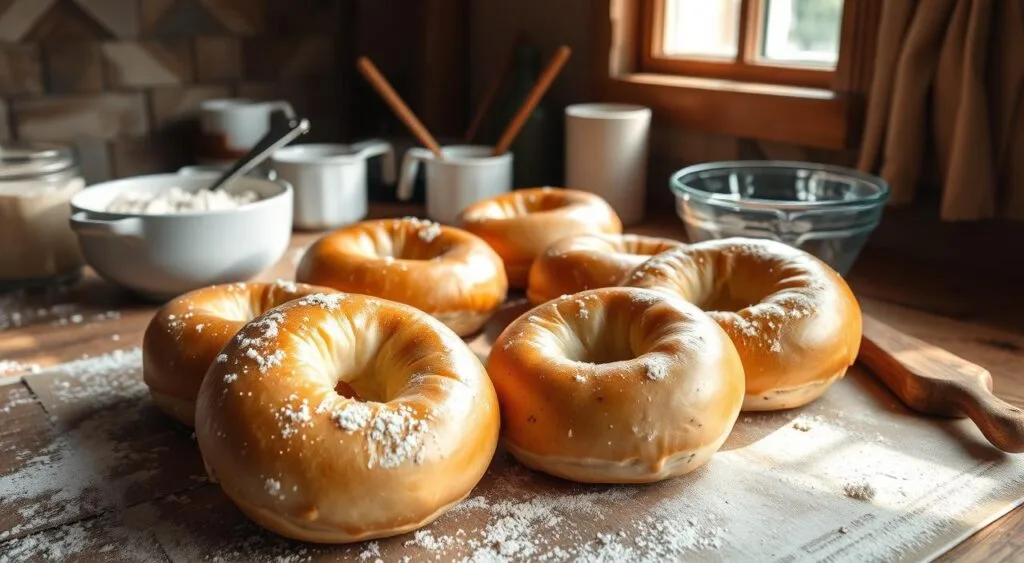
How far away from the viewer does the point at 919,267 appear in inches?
53.8

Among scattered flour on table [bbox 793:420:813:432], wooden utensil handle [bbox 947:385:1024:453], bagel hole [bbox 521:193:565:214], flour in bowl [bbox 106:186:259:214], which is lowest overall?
scattered flour on table [bbox 793:420:813:432]

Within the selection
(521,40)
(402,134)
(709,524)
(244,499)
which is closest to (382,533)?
(244,499)

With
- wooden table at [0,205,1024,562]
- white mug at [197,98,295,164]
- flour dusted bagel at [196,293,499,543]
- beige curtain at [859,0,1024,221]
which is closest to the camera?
flour dusted bagel at [196,293,499,543]

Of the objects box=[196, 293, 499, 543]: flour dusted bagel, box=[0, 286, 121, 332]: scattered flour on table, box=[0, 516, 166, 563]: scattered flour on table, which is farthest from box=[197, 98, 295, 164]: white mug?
box=[0, 516, 166, 563]: scattered flour on table

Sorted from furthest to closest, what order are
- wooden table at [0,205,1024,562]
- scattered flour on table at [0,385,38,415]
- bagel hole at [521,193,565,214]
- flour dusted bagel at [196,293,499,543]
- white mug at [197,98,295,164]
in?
white mug at [197,98,295,164], bagel hole at [521,193,565,214], wooden table at [0,205,1024,562], scattered flour on table at [0,385,38,415], flour dusted bagel at [196,293,499,543]

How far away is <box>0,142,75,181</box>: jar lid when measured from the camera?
51.4 inches

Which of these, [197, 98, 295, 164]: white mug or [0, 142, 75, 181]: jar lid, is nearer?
[0, 142, 75, 181]: jar lid

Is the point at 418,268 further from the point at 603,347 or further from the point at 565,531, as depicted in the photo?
the point at 565,531

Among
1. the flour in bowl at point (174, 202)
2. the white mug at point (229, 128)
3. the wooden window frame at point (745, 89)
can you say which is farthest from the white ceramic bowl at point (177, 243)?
the wooden window frame at point (745, 89)

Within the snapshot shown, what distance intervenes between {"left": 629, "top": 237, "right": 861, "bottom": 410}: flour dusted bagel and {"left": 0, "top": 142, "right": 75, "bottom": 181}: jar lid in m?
0.92

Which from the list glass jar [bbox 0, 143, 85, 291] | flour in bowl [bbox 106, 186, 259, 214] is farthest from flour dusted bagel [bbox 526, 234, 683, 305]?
glass jar [bbox 0, 143, 85, 291]

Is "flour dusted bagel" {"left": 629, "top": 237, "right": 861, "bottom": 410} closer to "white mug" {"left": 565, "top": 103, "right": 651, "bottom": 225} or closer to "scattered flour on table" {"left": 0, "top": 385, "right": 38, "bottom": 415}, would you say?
"white mug" {"left": 565, "top": 103, "right": 651, "bottom": 225}

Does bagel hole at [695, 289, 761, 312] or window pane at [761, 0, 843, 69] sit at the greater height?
window pane at [761, 0, 843, 69]

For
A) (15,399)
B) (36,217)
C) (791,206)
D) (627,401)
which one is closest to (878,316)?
(791,206)
